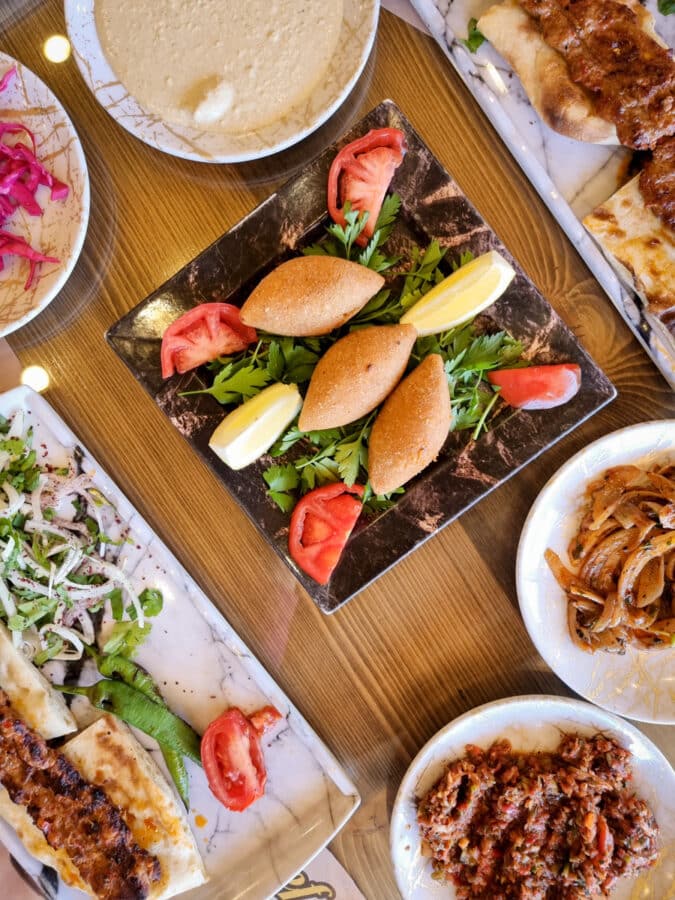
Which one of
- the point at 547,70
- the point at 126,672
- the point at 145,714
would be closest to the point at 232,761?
the point at 145,714

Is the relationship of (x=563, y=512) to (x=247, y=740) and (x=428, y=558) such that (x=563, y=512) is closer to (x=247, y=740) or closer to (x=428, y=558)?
(x=428, y=558)

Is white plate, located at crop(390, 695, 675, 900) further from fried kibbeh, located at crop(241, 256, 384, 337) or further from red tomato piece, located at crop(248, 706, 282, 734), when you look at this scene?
fried kibbeh, located at crop(241, 256, 384, 337)

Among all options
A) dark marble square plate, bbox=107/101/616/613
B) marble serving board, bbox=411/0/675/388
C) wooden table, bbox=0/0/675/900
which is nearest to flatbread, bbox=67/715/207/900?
wooden table, bbox=0/0/675/900

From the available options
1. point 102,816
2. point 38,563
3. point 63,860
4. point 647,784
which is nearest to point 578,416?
point 647,784

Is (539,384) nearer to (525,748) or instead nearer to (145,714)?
(525,748)

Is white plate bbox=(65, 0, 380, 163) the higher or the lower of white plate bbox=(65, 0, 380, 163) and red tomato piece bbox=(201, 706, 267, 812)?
the higher

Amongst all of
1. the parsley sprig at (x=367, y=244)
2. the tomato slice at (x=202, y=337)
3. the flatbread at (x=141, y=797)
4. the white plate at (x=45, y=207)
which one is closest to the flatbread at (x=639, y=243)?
the parsley sprig at (x=367, y=244)

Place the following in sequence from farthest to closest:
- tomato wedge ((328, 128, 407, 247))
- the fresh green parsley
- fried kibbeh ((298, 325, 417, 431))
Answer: the fresh green parsley
tomato wedge ((328, 128, 407, 247))
fried kibbeh ((298, 325, 417, 431))
